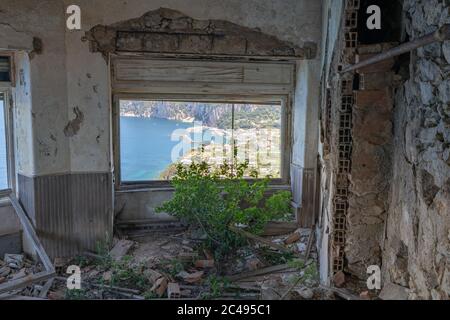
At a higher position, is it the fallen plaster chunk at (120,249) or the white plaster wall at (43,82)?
the white plaster wall at (43,82)

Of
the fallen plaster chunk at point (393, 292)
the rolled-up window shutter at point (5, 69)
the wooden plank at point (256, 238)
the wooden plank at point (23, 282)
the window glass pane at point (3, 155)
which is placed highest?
the rolled-up window shutter at point (5, 69)

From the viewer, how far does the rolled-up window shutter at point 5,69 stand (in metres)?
5.56

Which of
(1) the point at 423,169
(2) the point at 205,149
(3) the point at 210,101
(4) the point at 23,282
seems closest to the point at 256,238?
(2) the point at 205,149

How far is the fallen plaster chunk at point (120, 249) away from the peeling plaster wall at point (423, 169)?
341 cm

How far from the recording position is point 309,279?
4914mm

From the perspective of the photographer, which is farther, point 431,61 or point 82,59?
point 82,59

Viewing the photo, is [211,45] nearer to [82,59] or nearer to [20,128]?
[82,59]

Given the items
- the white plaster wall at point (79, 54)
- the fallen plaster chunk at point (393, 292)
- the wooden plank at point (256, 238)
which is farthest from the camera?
the wooden plank at point (256, 238)

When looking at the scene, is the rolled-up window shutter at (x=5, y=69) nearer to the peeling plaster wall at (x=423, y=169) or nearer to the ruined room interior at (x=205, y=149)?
the ruined room interior at (x=205, y=149)

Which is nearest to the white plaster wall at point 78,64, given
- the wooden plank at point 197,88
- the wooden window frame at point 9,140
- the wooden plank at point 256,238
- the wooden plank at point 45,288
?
the wooden window frame at point 9,140

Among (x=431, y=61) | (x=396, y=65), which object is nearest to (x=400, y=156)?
(x=396, y=65)

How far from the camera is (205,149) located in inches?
264

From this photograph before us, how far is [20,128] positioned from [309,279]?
4154mm

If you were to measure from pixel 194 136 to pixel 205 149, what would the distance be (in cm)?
27
